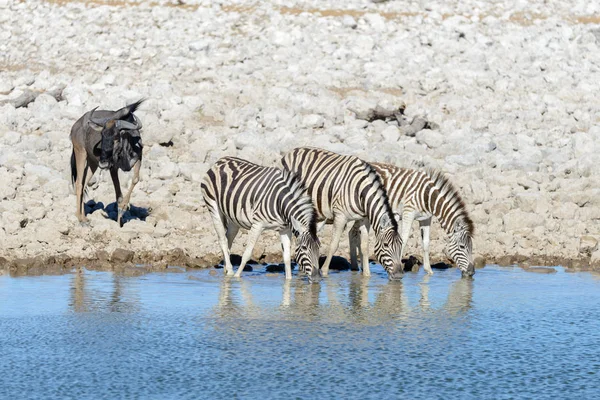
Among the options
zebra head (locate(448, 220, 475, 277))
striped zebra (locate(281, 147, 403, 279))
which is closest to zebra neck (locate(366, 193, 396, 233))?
striped zebra (locate(281, 147, 403, 279))

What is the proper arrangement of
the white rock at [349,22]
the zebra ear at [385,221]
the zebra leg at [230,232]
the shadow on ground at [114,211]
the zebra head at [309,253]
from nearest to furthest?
the zebra head at [309,253], the zebra ear at [385,221], the zebra leg at [230,232], the shadow on ground at [114,211], the white rock at [349,22]

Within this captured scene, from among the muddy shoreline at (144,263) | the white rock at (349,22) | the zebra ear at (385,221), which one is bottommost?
the muddy shoreline at (144,263)

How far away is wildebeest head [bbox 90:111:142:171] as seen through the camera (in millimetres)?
17297

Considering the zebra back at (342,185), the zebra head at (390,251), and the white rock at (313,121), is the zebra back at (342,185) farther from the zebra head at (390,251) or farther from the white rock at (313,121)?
the white rock at (313,121)

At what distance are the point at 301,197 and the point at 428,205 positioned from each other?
2.33 m

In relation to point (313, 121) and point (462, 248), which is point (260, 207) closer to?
point (462, 248)

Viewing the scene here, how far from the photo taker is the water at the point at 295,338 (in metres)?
7.94

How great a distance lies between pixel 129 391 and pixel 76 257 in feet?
25.1

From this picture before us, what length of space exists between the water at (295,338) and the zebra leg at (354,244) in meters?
1.48

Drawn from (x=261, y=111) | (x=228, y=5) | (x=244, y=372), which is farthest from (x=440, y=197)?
(x=228, y=5)

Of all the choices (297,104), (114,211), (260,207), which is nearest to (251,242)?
(260,207)

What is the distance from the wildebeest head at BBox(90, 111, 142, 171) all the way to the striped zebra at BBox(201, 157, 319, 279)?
250 centimetres

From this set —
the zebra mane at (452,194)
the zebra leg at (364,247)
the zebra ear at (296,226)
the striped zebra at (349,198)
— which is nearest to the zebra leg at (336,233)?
the striped zebra at (349,198)

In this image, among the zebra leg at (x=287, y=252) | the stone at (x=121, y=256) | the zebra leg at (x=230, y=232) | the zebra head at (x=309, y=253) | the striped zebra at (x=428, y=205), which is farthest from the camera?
the zebra leg at (x=230, y=232)
